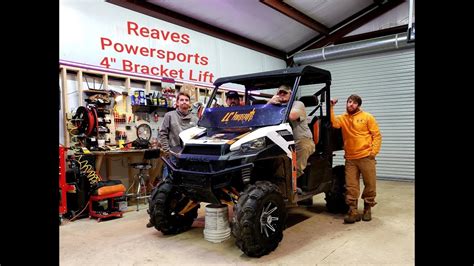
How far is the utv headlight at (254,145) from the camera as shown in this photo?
3.24m

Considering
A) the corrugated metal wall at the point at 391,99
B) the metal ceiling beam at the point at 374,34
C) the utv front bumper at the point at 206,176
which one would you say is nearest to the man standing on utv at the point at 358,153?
the utv front bumper at the point at 206,176

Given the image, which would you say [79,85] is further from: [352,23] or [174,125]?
[352,23]

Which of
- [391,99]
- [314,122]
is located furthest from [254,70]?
[314,122]

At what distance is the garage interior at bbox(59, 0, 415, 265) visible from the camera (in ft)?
11.0

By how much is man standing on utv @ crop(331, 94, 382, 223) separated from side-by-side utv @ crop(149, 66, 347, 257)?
274mm

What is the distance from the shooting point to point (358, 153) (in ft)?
14.1

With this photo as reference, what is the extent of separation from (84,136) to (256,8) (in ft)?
15.1

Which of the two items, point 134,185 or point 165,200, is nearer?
point 165,200

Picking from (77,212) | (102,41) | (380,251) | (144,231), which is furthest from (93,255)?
(102,41)

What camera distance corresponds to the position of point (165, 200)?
3650mm

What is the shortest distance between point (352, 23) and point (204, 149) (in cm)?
751

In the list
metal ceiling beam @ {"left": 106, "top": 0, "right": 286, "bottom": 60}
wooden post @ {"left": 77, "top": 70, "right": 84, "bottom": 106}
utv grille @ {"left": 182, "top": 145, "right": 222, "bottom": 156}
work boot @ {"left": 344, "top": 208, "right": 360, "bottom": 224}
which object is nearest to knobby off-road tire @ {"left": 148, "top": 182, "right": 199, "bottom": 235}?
utv grille @ {"left": 182, "top": 145, "right": 222, "bottom": 156}

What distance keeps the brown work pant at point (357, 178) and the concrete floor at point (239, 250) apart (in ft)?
1.03

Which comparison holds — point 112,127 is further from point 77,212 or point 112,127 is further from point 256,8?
point 256,8
